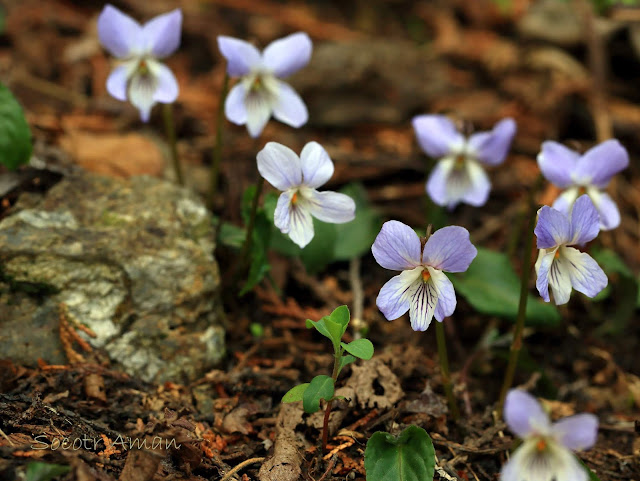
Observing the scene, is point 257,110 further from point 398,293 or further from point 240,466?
point 240,466

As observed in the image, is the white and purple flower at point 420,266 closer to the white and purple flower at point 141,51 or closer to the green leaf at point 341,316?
the green leaf at point 341,316

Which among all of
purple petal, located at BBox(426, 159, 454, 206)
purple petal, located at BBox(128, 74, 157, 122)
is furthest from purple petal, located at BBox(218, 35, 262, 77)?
purple petal, located at BBox(426, 159, 454, 206)

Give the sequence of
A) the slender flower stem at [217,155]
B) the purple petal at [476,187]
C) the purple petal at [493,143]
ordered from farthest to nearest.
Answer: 1. the purple petal at [476,187]
2. the purple petal at [493,143]
3. the slender flower stem at [217,155]

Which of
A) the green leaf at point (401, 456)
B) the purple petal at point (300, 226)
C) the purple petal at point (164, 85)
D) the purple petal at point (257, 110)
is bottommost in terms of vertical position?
the green leaf at point (401, 456)

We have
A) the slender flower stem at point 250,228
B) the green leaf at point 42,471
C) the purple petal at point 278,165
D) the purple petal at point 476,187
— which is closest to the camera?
the green leaf at point 42,471

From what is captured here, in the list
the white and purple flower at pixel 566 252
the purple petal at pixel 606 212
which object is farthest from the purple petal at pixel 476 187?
the white and purple flower at pixel 566 252

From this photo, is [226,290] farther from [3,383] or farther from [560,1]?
[560,1]

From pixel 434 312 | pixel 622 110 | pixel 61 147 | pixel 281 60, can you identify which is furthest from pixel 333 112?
pixel 434 312
